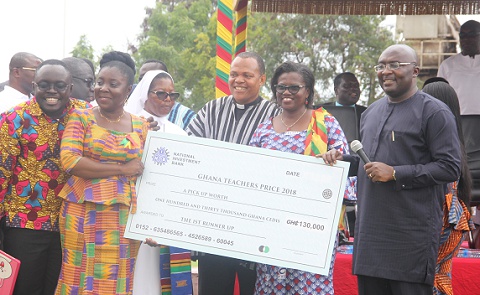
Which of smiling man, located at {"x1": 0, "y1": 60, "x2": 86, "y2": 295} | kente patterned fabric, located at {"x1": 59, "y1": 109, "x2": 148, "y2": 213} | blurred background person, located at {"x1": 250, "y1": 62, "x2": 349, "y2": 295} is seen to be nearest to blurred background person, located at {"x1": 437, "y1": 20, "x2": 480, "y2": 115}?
blurred background person, located at {"x1": 250, "y1": 62, "x2": 349, "y2": 295}

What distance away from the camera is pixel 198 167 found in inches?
198

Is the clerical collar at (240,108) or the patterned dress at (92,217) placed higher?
the clerical collar at (240,108)

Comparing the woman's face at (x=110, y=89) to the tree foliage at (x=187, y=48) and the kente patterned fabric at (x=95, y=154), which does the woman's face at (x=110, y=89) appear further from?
the tree foliage at (x=187, y=48)

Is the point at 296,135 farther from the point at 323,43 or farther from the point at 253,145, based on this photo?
the point at 323,43

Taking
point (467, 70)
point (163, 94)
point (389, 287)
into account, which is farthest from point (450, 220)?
point (467, 70)

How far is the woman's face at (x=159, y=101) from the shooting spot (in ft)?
19.5

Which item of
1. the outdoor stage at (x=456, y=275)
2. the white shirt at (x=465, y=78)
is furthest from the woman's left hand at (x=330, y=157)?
the white shirt at (x=465, y=78)

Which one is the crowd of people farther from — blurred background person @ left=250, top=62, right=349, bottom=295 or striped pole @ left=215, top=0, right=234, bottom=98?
striped pole @ left=215, top=0, right=234, bottom=98

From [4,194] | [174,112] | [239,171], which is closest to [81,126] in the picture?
[4,194]

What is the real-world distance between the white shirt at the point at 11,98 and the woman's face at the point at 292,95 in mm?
2653

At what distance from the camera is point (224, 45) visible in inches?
307

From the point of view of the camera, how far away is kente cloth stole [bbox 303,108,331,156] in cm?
495

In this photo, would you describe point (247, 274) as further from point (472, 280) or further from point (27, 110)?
point (472, 280)

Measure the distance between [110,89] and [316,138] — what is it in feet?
4.62
